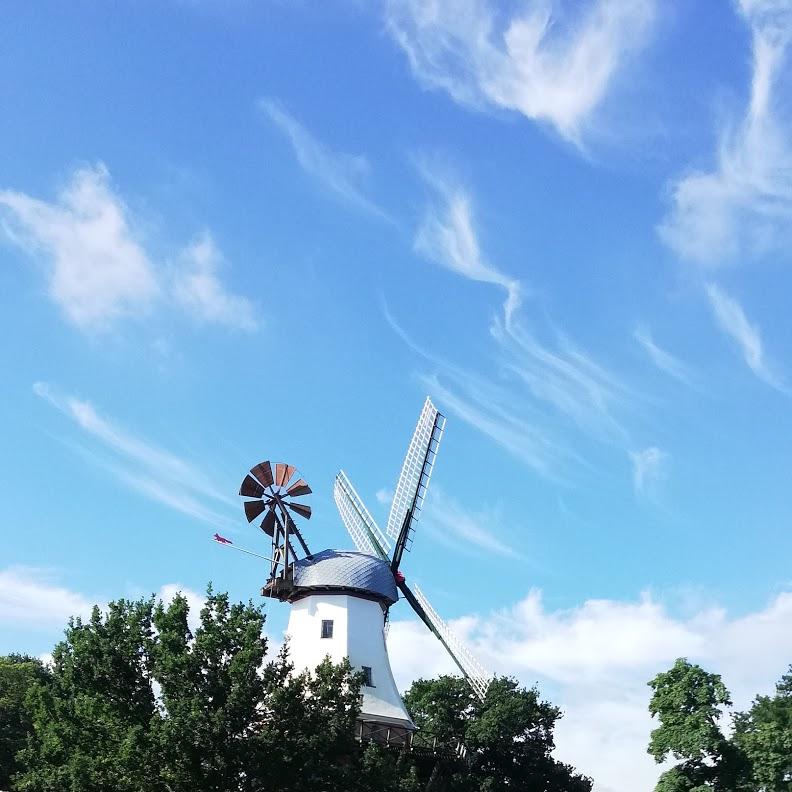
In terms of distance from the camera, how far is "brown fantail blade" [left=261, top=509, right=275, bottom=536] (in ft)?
148

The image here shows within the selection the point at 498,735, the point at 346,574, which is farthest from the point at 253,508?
the point at 498,735

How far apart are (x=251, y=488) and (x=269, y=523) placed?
6.70ft

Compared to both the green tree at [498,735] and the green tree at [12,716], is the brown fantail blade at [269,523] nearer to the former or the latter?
the green tree at [498,735]

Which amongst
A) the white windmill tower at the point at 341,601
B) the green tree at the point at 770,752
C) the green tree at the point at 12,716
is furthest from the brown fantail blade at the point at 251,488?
the green tree at the point at 770,752

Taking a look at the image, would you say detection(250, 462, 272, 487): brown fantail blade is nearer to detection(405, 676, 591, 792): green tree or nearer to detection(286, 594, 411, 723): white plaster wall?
detection(286, 594, 411, 723): white plaster wall

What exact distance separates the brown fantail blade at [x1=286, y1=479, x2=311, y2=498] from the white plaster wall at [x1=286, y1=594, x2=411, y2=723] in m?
5.50

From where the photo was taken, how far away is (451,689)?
4653 cm

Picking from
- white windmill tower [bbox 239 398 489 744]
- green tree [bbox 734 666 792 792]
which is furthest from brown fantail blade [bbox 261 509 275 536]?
green tree [bbox 734 666 792 792]

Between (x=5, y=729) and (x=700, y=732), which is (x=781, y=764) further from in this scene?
(x=5, y=729)

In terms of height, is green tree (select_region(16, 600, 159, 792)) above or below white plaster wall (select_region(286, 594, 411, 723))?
below

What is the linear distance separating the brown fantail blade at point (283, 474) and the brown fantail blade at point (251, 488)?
3.16ft

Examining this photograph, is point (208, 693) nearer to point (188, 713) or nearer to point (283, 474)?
point (188, 713)

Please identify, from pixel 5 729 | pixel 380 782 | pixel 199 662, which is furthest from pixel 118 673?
pixel 5 729

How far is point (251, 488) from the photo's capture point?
45.0 meters
